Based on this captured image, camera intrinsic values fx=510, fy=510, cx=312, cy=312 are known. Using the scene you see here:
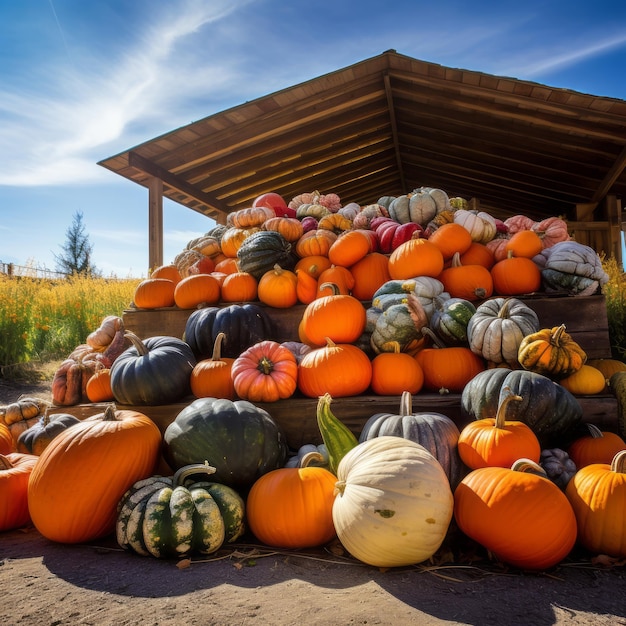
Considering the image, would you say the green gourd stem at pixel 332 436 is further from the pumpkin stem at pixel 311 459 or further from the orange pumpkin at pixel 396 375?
the orange pumpkin at pixel 396 375

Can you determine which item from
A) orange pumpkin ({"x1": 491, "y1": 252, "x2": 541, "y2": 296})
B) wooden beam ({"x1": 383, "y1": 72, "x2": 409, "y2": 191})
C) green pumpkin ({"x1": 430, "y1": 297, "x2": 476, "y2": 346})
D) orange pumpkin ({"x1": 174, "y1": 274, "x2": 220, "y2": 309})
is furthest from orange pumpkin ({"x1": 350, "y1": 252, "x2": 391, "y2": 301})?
wooden beam ({"x1": 383, "y1": 72, "x2": 409, "y2": 191})

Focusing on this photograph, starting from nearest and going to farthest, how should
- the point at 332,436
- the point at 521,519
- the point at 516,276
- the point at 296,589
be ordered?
the point at 296,589
the point at 521,519
the point at 332,436
the point at 516,276

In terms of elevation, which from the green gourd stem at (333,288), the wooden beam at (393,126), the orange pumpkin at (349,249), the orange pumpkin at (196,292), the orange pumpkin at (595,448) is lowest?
the orange pumpkin at (595,448)

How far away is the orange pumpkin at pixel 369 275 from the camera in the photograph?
3.79 meters

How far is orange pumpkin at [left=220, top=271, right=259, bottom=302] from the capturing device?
12.6ft

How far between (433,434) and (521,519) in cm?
50

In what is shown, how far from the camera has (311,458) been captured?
2.23 metres

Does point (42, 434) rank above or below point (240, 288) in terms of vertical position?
below

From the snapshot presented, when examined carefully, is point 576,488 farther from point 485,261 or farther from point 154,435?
point 485,261

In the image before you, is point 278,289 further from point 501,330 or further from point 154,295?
point 501,330

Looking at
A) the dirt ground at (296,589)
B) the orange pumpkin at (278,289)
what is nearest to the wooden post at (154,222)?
the orange pumpkin at (278,289)

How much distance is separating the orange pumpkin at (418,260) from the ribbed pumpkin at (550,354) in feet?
3.38

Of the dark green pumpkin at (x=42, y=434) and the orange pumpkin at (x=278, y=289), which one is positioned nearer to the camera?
the dark green pumpkin at (x=42, y=434)

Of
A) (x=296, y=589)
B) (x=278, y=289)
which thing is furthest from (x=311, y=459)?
(x=278, y=289)
